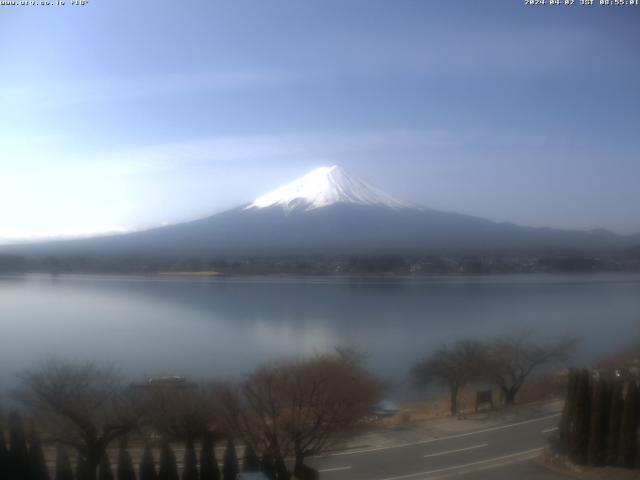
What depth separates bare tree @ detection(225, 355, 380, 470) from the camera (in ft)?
12.5

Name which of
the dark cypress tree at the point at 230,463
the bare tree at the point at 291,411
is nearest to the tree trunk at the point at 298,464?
the bare tree at the point at 291,411

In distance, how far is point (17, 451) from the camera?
3.87 metres

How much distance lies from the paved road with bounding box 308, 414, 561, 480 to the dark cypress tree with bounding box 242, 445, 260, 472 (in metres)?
0.37

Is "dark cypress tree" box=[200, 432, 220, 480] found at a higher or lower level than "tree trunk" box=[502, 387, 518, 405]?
lower

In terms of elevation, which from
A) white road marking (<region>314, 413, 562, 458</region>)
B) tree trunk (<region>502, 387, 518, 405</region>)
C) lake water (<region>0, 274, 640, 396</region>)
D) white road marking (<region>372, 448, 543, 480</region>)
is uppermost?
lake water (<region>0, 274, 640, 396</region>)

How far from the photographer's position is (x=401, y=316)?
15.2ft

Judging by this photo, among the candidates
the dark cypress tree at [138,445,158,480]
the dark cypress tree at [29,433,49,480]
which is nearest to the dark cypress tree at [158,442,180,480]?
the dark cypress tree at [138,445,158,480]

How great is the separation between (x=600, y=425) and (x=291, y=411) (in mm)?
2266

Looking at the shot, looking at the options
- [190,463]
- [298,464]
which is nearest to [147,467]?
[190,463]

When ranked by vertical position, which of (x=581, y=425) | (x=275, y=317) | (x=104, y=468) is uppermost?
(x=275, y=317)

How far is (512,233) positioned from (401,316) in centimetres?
129

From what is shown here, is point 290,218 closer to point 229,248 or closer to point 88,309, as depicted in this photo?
point 229,248

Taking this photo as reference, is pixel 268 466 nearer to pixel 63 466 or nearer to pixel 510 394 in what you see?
pixel 63 466

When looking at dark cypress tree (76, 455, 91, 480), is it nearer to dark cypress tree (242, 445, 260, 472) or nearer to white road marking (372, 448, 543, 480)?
dark cypress tree (242, 445, 260, 472)
